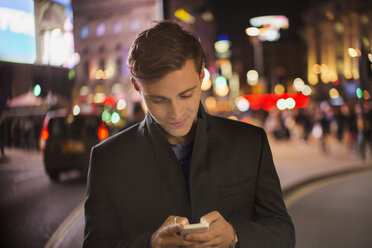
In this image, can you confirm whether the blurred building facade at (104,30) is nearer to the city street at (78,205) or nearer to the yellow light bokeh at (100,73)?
the yellow light bokeh at (100,73)

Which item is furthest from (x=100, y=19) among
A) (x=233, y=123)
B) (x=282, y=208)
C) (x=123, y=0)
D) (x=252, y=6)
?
(x=282, y=208)

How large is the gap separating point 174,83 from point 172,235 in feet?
1.78

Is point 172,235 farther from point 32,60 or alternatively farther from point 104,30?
point 104,30

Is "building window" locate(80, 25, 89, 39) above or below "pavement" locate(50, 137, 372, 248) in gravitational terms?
above

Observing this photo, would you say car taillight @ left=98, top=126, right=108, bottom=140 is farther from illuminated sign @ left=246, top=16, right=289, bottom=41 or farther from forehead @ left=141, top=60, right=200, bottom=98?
forehead @ left=141, top=60, right=200, bottom=98

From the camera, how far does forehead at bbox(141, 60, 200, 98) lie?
1391 millimetres

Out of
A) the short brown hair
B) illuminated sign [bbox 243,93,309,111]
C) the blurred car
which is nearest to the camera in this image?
the short brown hair

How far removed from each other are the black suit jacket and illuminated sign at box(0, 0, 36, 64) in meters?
1.39

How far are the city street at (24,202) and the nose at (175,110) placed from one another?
1726 mm

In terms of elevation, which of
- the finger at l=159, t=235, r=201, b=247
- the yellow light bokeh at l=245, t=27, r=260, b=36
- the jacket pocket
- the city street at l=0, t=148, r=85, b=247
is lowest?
the city street at l=0, t=148, r=85, b=247

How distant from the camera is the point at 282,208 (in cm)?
153

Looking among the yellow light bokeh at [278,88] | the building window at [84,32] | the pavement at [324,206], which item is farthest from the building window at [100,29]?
the yellow light bokeh at [278,88]

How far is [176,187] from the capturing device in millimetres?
1508

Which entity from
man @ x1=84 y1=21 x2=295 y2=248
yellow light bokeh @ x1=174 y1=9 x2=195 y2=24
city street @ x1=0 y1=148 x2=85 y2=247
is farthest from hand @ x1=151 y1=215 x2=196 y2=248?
yellow light bokeh @ x1=174 y1=9 x2=195 y2=24
